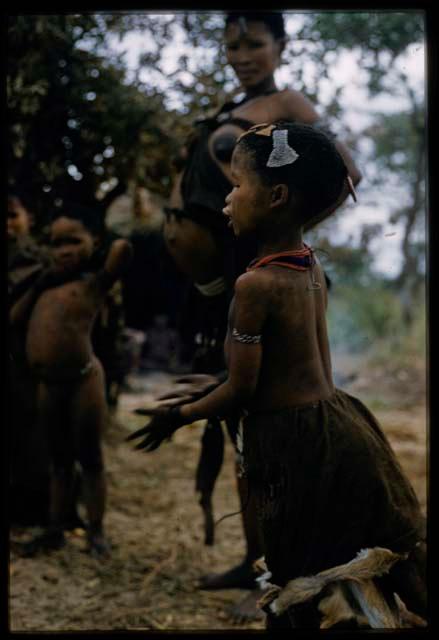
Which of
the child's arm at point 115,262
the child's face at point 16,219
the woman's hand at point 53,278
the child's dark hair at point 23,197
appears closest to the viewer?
the child's arm at point 115,262

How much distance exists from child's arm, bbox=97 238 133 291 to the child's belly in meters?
0.15

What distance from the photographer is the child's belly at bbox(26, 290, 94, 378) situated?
2898 millimetres

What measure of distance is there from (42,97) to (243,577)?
8.02 feet

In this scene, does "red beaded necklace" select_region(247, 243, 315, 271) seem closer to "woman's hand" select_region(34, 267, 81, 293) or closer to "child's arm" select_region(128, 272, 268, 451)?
"child's arm" select_region(128, 272, 268, 451)

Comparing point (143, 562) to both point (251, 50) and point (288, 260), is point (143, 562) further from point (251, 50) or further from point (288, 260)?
point (251, 50)

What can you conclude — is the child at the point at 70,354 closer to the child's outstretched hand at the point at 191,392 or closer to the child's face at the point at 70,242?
the child's face at the point at 70,242

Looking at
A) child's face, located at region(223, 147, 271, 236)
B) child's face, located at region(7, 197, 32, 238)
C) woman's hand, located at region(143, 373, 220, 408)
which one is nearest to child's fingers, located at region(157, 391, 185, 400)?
woman's hand, located at region(143, 373, 220, 408)

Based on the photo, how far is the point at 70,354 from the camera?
2.92m

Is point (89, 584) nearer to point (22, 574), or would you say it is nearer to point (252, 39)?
point (22, 574)

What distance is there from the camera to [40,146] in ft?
11.6

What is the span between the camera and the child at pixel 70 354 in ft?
9.50

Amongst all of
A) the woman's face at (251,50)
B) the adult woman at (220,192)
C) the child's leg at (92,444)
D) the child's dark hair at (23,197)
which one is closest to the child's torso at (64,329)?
the child's leg at (92,444)

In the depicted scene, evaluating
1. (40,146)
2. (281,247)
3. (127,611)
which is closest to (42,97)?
(40,146)

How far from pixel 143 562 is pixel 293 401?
5.82 feet
